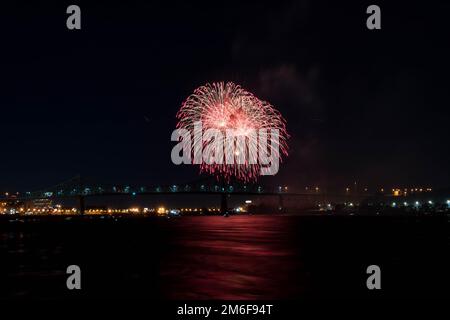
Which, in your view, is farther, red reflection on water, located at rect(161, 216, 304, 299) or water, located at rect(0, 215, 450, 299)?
water, located at rect(0, 215, 450, 299)

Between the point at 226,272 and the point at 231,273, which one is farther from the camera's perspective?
the point at 226,272

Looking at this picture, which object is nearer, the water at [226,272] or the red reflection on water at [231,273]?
the red reflection on water at [231,273]
